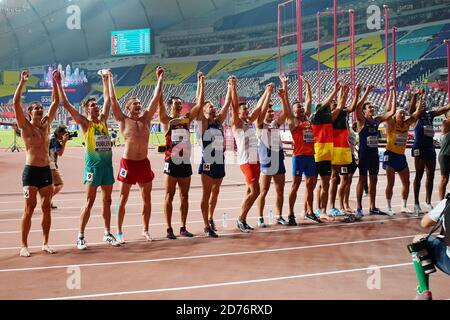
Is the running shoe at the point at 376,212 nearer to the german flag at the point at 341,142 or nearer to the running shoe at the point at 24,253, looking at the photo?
the german flag at the point at 341,142

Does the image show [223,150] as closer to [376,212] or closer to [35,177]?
[35,177]

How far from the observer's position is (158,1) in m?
69.2

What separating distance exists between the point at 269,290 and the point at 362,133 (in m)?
5.97

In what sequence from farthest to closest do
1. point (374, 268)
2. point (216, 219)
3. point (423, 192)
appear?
point (423, 192)
point (216, 219)
point (374, 268)

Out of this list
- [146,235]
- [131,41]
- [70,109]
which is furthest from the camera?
→ [131,41]

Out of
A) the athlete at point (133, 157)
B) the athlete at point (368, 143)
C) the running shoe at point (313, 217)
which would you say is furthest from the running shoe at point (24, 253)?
the athlete at point (368, 143)

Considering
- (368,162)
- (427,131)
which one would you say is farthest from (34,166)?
(427,131)

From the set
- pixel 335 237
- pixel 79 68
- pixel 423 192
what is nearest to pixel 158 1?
pixel 79 68

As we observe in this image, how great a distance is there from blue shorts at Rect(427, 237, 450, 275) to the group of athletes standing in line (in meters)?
4.73

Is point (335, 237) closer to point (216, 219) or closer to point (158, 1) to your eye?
point (216, 219)

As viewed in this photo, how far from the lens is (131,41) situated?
231 feet

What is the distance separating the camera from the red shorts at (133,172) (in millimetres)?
9055

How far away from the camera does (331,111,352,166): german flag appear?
37.2 ft

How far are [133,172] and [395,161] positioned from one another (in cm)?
505
